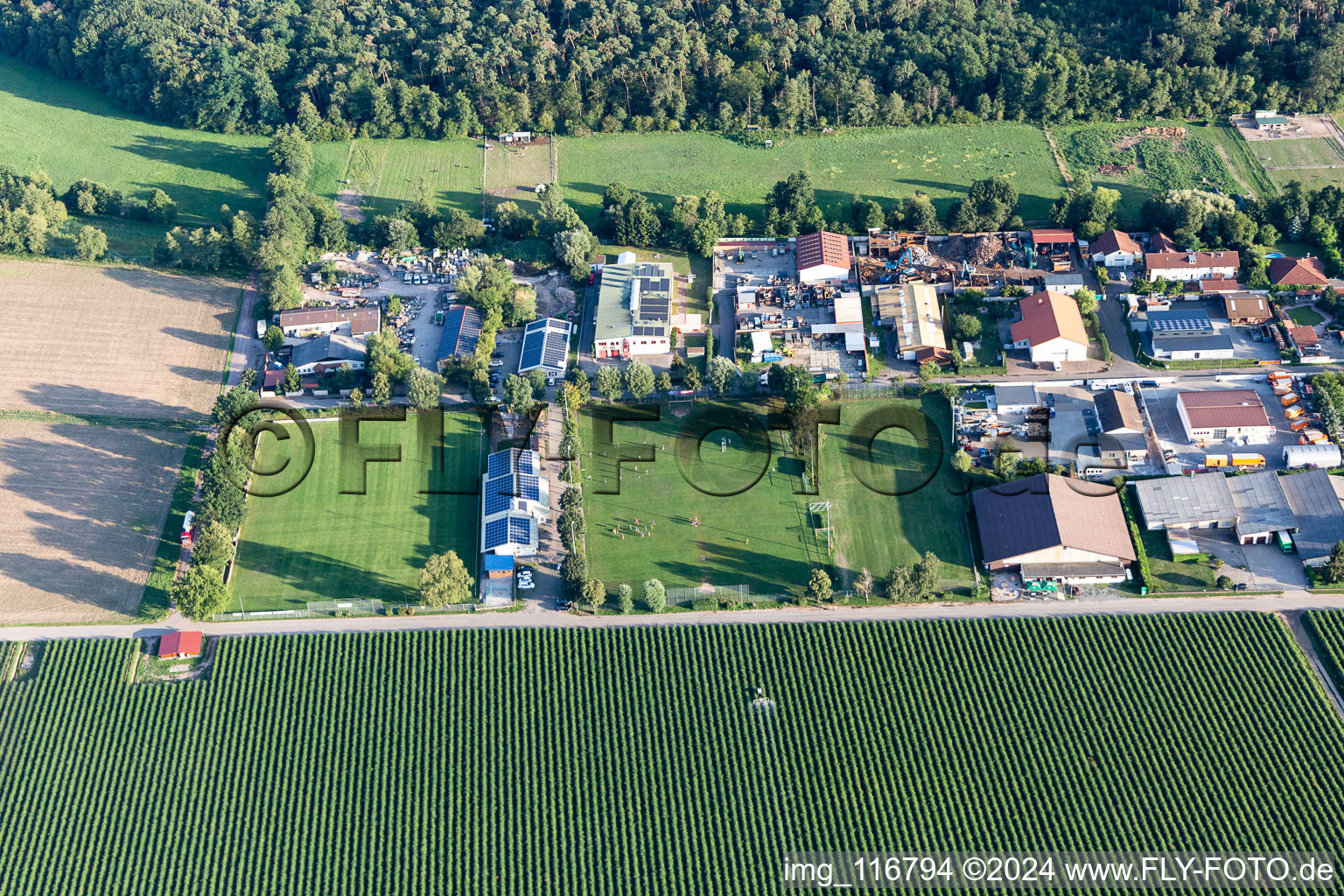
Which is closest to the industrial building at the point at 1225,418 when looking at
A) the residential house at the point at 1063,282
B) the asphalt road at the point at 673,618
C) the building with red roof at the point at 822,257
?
the asphalt road at the point at 673,618

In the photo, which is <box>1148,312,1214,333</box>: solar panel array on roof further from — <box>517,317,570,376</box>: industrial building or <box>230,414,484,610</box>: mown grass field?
<box>230,414,484,610</box>: mown grass field

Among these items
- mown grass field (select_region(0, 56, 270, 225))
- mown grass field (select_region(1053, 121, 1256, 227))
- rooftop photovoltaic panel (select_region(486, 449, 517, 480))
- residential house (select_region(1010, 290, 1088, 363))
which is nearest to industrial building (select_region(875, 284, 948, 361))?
residential house (select_region(1010, 290, 1088, 363))

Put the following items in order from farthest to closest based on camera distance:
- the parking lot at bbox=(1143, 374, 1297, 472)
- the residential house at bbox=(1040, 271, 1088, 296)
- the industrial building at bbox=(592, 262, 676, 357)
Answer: the residential house at bbox=(1040, 271, 1088, 296), the industrial building at bbox=(592, 262, 676, 357), the parking lot at bbox=(1143, 374, 1297, 472)

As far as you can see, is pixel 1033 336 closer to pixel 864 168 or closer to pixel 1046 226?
pixel 1046 226

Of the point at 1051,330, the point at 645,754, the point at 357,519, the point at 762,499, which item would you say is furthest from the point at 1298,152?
the point at 357,519

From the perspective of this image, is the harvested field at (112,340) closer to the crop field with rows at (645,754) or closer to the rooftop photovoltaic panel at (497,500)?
the crop field with rows at (645,754)

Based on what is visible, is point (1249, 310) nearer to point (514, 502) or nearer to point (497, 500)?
point (514, 502)

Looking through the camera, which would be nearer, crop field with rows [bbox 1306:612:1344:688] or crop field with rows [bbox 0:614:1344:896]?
crop field with rows [bbox 0:614:1344:896]

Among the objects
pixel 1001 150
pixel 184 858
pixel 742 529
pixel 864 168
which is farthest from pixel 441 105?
pixel 184 858
